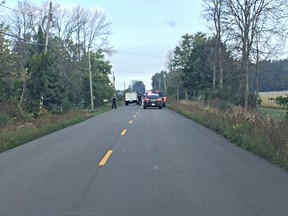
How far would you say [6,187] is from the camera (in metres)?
7.54

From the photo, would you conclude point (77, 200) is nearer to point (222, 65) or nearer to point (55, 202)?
point (55, 202)

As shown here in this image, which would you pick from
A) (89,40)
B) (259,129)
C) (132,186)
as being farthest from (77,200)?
(89,40)

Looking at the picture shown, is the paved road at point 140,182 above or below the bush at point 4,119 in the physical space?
below

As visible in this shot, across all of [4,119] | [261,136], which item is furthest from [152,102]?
[261,136]

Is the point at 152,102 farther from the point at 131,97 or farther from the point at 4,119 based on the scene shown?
the point at 4,119

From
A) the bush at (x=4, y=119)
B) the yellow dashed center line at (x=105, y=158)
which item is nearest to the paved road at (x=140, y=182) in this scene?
the yellow dashed center line at (x=105, y=158)

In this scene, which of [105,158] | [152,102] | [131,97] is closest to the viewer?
[105,158]

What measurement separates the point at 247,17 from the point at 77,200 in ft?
69.9

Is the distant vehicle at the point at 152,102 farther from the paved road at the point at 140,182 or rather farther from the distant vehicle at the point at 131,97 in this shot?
the paved road at the point at 140,182

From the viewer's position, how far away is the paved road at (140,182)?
237 inches

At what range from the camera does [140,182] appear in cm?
780

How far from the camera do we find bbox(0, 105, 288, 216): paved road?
6011 mm

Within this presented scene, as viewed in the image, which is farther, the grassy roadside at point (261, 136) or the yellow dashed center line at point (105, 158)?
the grassy roadside at point (261, 136)

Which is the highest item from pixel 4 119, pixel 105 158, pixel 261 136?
pixel 4 119
